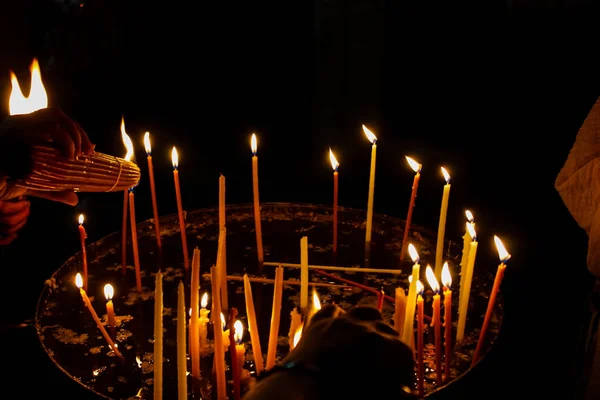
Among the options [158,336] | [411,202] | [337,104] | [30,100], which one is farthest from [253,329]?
[337,104]

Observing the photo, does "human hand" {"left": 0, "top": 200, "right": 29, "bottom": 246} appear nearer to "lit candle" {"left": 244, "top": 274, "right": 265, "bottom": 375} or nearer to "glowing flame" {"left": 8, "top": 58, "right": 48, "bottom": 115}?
"glowing flame" {"left": 8, "top": 58, "right": 48, "bottom": 115}

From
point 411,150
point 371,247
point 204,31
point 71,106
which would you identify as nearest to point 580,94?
point 411,150

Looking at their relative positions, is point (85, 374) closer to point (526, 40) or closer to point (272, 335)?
point (272, 335)

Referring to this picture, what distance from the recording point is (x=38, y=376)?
237 cm

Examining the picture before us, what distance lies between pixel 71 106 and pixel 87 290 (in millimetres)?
1994

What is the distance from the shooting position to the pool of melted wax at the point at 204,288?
1390mm

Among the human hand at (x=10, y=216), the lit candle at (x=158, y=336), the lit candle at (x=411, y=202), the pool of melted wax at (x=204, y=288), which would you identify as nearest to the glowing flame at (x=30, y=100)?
the human hand at (x=10, y=216)

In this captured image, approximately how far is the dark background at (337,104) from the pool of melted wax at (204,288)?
1064mm

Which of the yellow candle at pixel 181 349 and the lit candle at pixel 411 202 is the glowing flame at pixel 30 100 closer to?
the yellow candle at pixel 181 349

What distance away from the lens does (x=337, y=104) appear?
3531 mm

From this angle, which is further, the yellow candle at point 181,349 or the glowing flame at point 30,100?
the glowing flame at point 30,100

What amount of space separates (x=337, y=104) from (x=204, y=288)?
6.63 feet

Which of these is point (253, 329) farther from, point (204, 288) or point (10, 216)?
point (10, 216)

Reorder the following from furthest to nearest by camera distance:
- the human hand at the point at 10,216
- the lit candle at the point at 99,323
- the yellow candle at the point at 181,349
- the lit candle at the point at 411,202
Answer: the lit candle at the point at 411,202 < the human hand at the point at 10,216 < the lit candle at the point at 99,323 < the yellow candle at the point at 181,349
